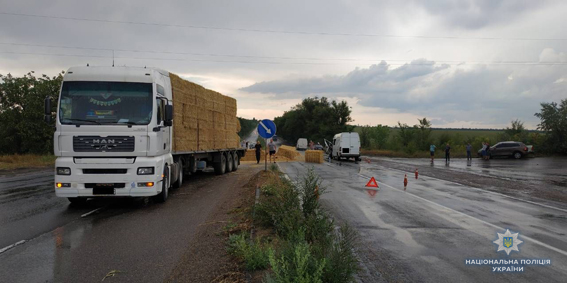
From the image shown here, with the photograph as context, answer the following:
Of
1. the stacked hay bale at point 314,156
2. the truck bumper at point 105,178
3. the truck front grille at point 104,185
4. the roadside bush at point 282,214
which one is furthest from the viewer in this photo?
the stacked hay bale at point 314,156

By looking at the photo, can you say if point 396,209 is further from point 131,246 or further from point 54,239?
point 54,239

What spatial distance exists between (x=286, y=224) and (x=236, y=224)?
1791 millimetres

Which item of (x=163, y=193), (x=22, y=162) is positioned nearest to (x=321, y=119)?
(x=22, y=162)

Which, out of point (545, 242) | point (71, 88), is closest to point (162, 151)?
point (71, 88)

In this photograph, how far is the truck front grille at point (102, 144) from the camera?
366 inches

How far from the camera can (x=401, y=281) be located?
4.79 meters

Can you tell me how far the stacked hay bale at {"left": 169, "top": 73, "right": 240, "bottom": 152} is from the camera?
526 inches

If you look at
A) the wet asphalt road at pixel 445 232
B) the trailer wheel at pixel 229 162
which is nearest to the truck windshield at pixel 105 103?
the wet asphalt road at pixel 445 232

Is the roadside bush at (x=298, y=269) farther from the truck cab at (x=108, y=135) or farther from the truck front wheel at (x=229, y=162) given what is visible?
the truck front wheel at (x=229, y=162)

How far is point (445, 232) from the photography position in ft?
24.5

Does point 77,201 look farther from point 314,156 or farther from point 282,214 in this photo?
point 314,156

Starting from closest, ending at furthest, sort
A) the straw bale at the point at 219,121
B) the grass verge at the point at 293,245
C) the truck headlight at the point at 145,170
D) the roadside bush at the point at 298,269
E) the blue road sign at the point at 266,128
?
the roadside bush at the point at 298,269 → the grass verge at the point at 293,245 → the truck headlight at the point at 145,170 → the blue road sign at the point at 266,128 → the straw bale at the point at 219,121

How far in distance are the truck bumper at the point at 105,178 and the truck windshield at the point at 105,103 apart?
1.00m

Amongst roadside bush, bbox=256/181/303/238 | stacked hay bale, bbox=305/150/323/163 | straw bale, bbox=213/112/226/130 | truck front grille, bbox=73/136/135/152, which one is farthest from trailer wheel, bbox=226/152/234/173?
roadside bush, bbox=256/181/303/238
